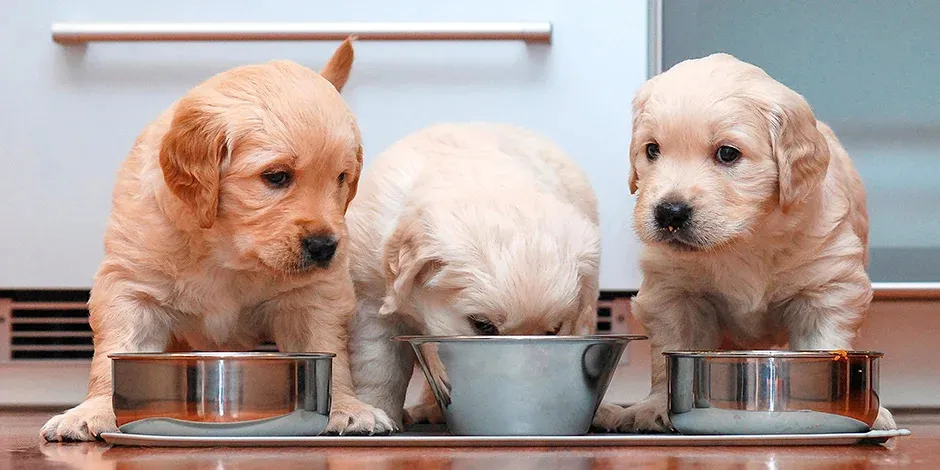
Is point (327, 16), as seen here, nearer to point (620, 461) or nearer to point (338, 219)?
point (338, 219)

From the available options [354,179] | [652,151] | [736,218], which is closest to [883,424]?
[736,218]

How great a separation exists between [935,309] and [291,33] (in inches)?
81.4

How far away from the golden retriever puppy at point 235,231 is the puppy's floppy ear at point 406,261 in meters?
0.13

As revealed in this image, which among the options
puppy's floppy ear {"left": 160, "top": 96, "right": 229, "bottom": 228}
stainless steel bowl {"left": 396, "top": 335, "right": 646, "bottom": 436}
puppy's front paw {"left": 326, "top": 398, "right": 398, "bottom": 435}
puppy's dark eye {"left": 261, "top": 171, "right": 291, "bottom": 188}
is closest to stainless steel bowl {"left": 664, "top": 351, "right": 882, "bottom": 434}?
stainless steel bowl {"left": 396, "top": 335, "right": 646, "bottom": 436}

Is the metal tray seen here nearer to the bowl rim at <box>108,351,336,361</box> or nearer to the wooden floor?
the wooden floor

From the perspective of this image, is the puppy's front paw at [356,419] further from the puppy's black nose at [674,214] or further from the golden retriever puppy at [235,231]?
the puppy's black nose at [674,214]

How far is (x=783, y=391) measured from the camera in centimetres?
242

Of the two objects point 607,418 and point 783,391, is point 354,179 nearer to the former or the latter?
point 607,418

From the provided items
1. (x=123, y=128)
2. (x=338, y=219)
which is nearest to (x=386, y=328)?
(x=338, y=219)

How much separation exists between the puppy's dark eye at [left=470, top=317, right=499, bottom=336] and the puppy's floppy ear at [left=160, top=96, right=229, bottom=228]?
0.60m

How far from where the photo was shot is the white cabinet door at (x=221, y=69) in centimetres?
358

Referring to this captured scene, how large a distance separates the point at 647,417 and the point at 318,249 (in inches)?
33.3

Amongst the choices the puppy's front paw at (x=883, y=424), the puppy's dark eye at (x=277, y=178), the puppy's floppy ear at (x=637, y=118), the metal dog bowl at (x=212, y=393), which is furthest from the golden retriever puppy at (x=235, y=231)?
the puppy's front paw at (x=883, y=424)

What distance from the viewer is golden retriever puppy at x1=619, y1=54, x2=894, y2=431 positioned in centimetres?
270
